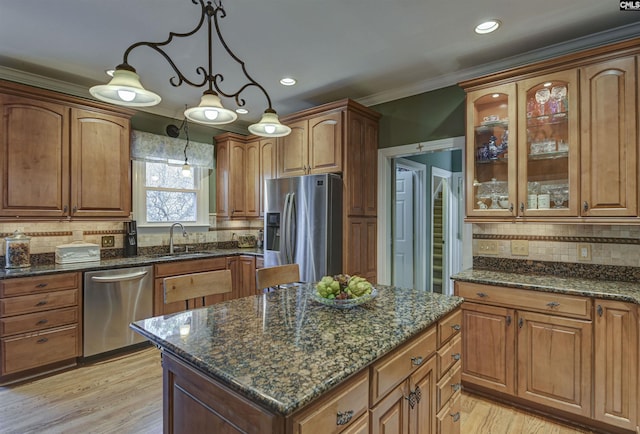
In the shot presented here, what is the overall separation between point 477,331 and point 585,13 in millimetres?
2267

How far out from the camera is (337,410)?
3.41 feet

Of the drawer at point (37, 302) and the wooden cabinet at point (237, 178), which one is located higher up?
the wooden cabinet at point (237, 178)

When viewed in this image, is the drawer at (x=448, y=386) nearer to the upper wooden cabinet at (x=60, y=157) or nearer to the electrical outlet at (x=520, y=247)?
the electrical outlet at (x=520, y=247)

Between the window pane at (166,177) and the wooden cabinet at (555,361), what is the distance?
156 inches

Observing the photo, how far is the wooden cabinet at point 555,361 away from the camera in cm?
215

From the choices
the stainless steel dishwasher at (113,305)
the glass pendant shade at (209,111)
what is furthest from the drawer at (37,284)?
the glass pendant shade at (209,111)

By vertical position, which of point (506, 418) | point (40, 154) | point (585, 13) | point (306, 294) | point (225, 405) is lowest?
point (506, 418)

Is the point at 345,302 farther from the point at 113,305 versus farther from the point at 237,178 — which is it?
the point at 237,178

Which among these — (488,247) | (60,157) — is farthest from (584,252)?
(60,157)

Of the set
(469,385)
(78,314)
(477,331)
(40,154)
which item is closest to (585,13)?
(477,331)

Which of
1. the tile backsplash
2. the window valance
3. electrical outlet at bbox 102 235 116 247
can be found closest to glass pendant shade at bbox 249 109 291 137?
the tile backsplash

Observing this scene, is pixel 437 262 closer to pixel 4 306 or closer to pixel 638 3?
pixel 638 3

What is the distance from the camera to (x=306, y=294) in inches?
78.7

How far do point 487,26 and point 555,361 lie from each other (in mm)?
2315
